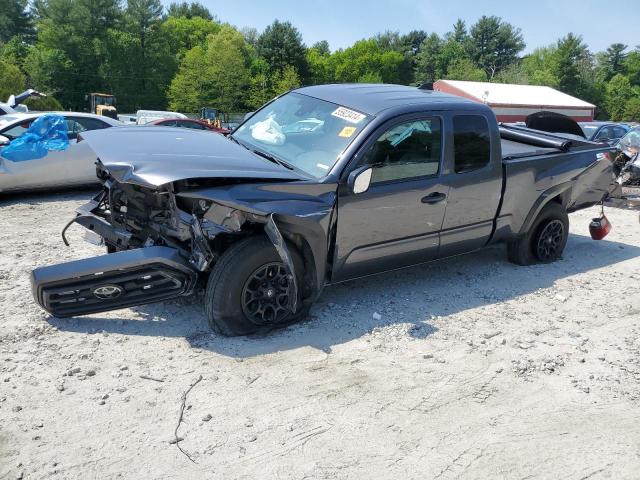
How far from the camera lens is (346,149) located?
14.8ft

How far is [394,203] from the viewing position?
15.4ft

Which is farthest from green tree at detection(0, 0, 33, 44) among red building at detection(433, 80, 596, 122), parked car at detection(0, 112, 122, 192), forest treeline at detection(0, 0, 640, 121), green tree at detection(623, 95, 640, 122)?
green tree at detection(623, 95, 640, 122)

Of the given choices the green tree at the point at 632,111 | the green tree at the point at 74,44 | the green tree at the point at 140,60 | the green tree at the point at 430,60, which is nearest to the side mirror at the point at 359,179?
the green tree at the point at 74,44

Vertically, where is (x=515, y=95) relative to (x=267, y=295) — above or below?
above

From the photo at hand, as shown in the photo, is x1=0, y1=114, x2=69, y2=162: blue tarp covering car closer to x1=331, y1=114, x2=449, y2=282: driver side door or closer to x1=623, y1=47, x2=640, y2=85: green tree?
x1=331, y1=114, x2=449, y2=282: driver side door

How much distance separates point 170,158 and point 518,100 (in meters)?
52.0

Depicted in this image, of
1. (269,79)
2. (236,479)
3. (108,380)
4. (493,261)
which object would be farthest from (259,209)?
(269,79)

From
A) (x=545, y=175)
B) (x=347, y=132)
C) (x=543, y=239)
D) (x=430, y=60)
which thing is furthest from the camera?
(x=430, y=60)

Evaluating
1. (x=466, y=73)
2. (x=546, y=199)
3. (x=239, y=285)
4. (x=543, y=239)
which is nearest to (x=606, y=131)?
(x=543, y=239)

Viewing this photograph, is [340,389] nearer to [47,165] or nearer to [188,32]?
[47,165]

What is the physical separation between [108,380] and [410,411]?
6.52 feet

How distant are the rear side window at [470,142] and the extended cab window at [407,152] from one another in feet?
0.74

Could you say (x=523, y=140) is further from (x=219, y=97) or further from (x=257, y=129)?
(x=219, y=97)

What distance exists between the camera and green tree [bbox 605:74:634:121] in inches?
2903
